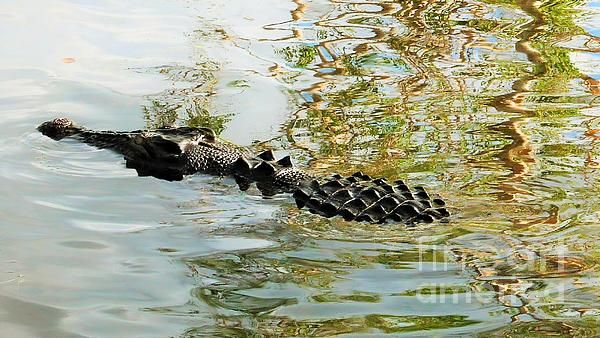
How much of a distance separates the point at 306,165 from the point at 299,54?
2.35 meters

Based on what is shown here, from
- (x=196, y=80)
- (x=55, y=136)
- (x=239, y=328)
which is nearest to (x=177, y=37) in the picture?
Answer: (x=196, y=80)

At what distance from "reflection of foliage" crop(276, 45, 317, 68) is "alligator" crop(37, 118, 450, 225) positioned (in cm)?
177

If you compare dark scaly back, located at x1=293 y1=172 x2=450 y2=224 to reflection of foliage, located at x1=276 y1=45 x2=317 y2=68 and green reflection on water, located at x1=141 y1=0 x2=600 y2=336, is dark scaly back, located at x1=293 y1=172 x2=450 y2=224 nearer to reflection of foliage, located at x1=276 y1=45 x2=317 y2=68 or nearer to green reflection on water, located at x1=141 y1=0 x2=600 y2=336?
green reflection on water, located at x1=141 y1=0 x2=600 y2=336

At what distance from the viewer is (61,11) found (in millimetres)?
8430

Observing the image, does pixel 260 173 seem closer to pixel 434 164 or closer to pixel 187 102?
pixel 434 164

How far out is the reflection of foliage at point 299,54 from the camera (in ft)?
23.9

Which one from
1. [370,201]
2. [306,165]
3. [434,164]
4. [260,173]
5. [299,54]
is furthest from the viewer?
[299,54]

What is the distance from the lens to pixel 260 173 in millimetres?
5062

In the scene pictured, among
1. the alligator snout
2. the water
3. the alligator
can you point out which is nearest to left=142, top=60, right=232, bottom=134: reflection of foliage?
the water

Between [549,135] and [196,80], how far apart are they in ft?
9.30

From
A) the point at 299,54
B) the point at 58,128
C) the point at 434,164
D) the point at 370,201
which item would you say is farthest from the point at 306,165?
the point at 299,54

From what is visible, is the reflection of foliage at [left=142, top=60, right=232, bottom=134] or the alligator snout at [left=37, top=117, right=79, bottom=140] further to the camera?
the reflection of foliage at [left=142, top=60, right=232, bottom=134]

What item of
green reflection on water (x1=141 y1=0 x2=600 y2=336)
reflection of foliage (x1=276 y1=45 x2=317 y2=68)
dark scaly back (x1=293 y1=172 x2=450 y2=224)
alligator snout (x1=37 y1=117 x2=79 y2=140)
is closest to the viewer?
green reflection on water (x1=141 y1=0 x2=600 y2=336)

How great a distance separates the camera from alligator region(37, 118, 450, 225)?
4.41 meters
